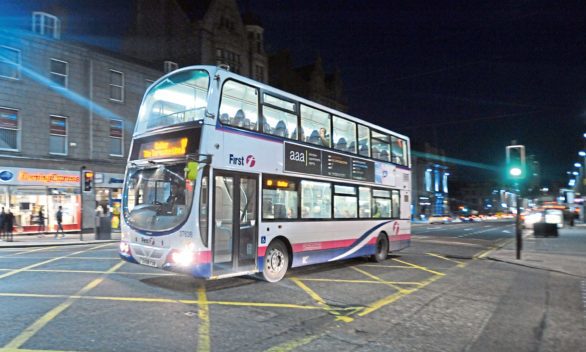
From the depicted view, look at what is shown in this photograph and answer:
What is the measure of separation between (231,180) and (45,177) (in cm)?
2013

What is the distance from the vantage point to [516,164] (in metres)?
16.7

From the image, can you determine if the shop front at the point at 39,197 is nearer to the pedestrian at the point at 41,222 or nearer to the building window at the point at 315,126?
the pedestrian at the point at 41,222

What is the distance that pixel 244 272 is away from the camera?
9.23 m

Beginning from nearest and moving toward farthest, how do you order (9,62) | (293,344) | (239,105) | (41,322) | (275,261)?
(293,344) → (41,322) → (239,105) → (275,261) → (9,62)

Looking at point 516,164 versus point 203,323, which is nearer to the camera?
point 203,323

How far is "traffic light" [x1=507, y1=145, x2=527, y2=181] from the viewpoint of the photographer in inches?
650

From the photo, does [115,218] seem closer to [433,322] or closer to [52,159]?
[52,159]

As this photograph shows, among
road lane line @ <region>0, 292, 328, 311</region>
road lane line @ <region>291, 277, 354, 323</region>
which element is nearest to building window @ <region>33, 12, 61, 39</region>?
road lane line @ <region>0, 292, 328, 311</region>

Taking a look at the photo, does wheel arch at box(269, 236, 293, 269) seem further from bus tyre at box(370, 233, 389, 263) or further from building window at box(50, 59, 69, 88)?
building window at box(50, 59, 69, 88)

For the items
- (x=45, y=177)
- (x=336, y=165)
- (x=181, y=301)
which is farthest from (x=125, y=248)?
(x=45, y=177)

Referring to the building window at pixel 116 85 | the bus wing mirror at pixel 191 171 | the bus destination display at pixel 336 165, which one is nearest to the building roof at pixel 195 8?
the building window at pixel 116 85

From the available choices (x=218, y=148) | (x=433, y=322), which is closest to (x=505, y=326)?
(x=433, y=322)

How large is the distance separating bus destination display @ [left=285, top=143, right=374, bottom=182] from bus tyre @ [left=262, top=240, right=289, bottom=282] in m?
1.81

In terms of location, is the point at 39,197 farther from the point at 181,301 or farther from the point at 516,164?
the point at 516,164
